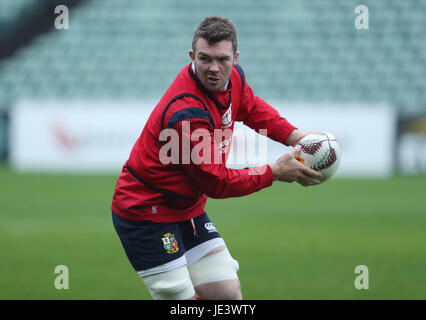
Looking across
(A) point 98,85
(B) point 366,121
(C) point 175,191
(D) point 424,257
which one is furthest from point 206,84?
(A) point 98,85

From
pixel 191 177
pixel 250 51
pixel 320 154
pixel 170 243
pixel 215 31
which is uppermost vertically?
pixel 250 51

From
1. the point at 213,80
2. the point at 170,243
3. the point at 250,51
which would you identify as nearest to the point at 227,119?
the point at 213,80

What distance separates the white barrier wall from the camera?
Result: 560 inches

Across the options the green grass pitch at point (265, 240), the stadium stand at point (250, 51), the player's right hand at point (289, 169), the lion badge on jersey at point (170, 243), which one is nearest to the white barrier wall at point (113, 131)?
the green grass pitch at point (265, 240)

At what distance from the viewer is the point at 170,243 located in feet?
11.6

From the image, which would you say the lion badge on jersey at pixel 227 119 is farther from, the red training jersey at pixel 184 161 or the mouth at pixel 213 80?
the mouth at pixel 213 80

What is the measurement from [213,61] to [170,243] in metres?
1.10

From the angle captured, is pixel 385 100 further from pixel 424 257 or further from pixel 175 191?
pixel 175 191

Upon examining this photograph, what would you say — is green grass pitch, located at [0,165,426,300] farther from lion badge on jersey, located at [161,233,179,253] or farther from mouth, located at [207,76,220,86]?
mouth, located at [207,76,220,86]

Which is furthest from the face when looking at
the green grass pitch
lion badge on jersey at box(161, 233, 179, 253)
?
the green grass pitch

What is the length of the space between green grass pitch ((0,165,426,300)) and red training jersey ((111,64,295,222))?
1700mm

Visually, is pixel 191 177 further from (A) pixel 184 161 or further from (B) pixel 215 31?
(B) pixel 215 31

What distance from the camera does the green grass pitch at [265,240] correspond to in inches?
211

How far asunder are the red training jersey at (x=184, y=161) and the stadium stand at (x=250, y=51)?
1369cm
